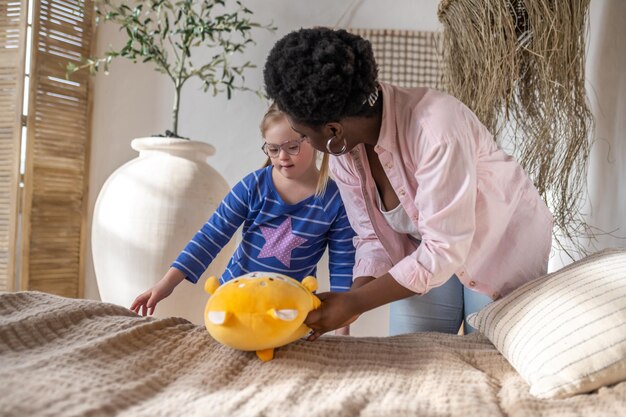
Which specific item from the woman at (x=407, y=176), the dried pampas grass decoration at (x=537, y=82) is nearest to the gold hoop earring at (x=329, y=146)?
the woman at (x=407, y=176)

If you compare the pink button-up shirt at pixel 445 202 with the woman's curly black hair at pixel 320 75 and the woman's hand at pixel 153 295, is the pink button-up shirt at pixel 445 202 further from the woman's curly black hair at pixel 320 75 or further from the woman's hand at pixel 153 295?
the woman's hand at pixel 153 295

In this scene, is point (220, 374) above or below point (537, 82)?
below

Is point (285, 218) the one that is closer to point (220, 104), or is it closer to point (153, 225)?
point (153, 225)

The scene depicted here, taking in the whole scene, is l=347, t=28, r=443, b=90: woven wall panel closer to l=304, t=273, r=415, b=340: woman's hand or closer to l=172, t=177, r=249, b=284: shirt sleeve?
l=172, t=177, r=249, b=284: shirt sleeve

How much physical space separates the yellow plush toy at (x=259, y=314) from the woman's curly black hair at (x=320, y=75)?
0.29 m

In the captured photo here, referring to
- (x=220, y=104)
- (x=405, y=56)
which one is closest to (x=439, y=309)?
(x=405, y=56)

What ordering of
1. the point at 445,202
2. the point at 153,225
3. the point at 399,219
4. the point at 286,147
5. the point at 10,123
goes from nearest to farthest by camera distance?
1. the point at 445,202
2. the point at 399,219
3. the point at 286,147
4. the point at 153,225
5. the point at 10,123

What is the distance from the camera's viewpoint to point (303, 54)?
0.98 m

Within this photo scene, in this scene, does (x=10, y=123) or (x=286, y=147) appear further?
(x=10, y=123)

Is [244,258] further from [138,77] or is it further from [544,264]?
[138,77]

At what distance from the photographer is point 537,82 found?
60.9 inches

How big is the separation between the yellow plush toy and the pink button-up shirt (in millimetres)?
185

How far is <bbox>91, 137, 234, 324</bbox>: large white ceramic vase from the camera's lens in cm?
202

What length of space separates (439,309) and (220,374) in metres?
0.67
